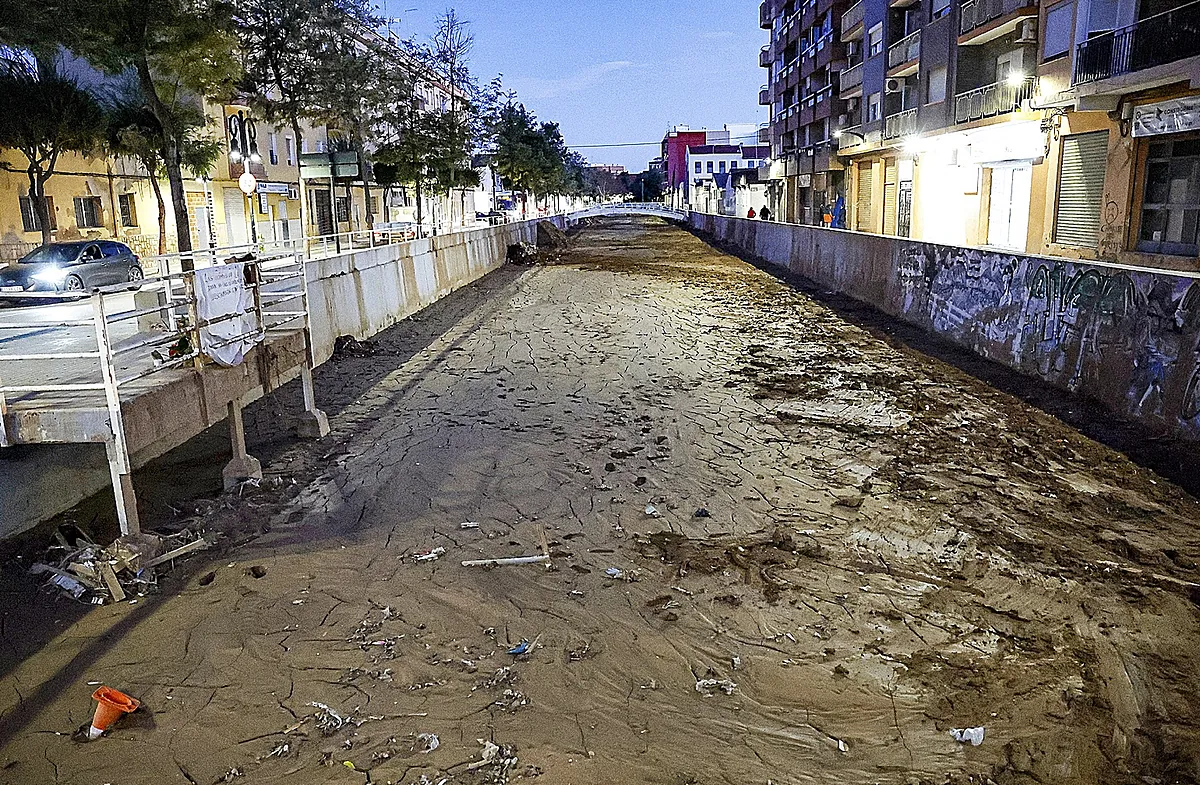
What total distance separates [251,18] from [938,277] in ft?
93.5

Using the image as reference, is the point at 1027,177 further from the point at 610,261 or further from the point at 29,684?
the point at 29,684

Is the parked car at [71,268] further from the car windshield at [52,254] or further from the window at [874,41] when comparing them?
the window at [874,41]

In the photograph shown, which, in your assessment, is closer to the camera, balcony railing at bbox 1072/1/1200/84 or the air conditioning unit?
balcony railing at bbox 1072/1/1200/84

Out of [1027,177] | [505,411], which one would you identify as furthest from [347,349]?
[1027,177]

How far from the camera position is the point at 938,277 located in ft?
52.1

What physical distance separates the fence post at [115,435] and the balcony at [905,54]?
38.2 m

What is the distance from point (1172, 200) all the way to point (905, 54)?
822 inches

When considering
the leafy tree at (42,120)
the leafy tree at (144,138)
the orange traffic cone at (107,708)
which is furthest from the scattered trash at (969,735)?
Answer: the leafy tree at (42,120)

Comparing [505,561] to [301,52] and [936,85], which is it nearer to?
[301,52]

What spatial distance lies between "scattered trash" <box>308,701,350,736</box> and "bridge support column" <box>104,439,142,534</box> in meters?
2.81

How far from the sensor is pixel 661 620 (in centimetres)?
562

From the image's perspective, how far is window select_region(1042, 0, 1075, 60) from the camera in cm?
2481

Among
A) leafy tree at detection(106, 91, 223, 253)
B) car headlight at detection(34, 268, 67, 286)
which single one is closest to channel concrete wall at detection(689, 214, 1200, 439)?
car headlight at detection(34, 268, 67, 286)

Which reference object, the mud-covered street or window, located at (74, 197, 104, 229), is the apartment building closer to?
window, located at (74, 197, 104, 229)
